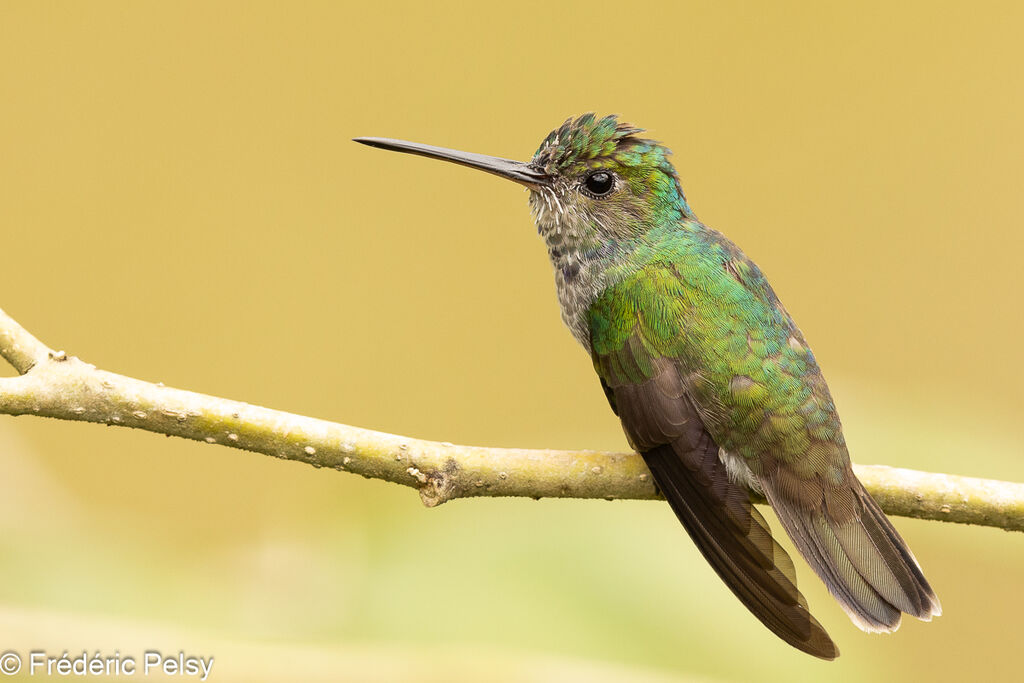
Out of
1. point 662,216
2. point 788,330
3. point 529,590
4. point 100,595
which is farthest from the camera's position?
point 662,216

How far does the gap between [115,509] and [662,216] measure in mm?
1757

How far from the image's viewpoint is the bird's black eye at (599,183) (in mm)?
3100

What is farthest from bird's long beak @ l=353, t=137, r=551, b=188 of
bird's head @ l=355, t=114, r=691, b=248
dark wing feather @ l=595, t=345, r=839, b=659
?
dark wing feather @ l=595, t=345, r=839, b=659

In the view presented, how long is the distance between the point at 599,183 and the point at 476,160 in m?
0.40

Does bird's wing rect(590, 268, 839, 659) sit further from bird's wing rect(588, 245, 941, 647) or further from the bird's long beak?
the bird's long beak

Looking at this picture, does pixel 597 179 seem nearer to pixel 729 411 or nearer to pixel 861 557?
pixel 729 411

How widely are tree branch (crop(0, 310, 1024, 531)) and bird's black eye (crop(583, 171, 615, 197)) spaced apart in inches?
42.3

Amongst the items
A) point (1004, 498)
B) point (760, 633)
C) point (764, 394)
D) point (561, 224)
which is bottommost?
point (760, 633)

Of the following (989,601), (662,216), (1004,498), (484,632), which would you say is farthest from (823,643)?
(989,601)

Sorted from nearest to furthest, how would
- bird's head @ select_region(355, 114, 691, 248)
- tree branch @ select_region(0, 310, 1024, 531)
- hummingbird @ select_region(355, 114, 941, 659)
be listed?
tree branch @ select_region(0, 310, 1024, 531)
hummingbird @ select_region(355, 114, 941, 659)
bird's head @ select_region(355, 114, 691, 248)

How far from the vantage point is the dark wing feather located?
226cm

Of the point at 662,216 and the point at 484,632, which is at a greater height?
the point at 662,216

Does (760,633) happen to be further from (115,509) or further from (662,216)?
(115,509)

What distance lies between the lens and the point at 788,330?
2.77 meters
